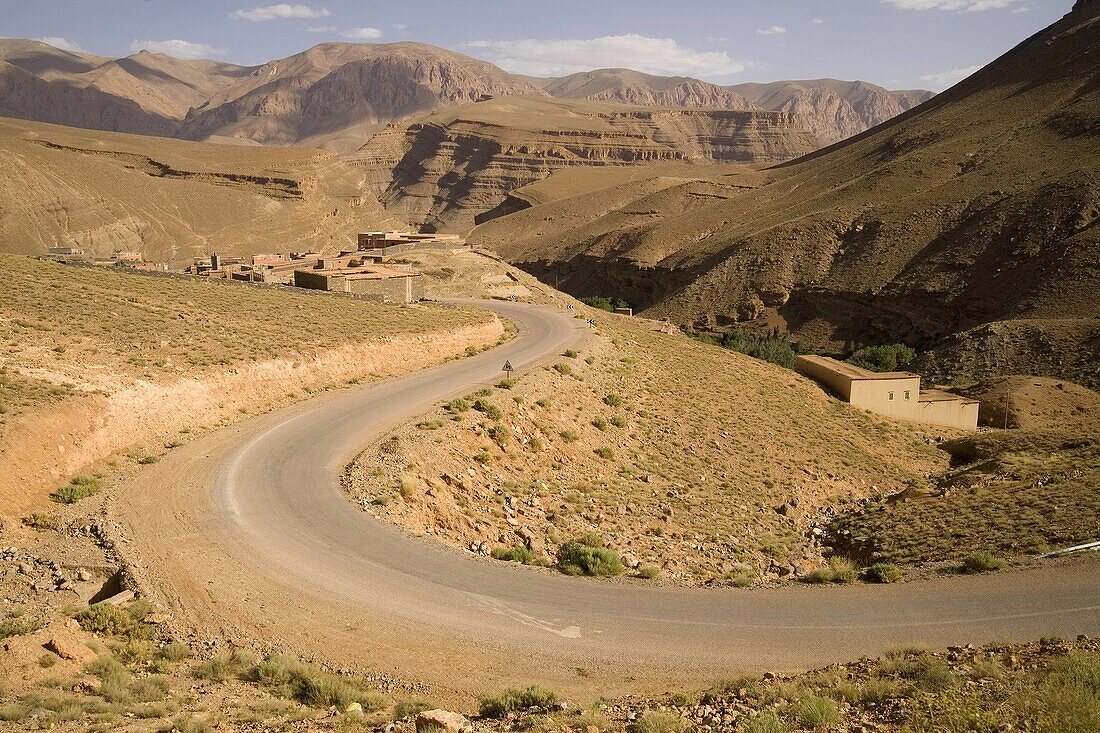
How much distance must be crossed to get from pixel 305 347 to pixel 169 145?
4517 inches

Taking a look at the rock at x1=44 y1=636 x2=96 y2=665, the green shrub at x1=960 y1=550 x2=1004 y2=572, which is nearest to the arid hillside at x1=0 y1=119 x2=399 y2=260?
the rock at x1=44 y1=636 x2=96 y2=665

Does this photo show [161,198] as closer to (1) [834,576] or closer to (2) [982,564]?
(1) [834,576]

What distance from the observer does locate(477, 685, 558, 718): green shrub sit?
9.30 metres

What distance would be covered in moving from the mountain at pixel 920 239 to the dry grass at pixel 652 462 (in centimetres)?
2321

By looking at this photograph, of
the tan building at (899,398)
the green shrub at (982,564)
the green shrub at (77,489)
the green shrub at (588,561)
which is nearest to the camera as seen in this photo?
the green shrub at (588,561)

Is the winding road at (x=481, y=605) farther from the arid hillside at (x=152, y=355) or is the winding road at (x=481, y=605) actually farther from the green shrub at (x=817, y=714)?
the green shrub at (x=817, y=714)

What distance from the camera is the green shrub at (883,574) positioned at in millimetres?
14586

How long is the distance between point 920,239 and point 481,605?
67.4m

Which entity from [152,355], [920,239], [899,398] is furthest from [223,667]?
[920,239]

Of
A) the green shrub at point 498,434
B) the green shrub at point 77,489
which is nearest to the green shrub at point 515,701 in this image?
the green shrub at point 77,489

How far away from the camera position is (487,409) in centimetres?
2283

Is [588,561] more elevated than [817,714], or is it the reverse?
[817,714]

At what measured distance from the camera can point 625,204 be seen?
128m

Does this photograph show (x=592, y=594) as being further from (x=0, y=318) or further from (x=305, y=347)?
(x=0, y=318)
